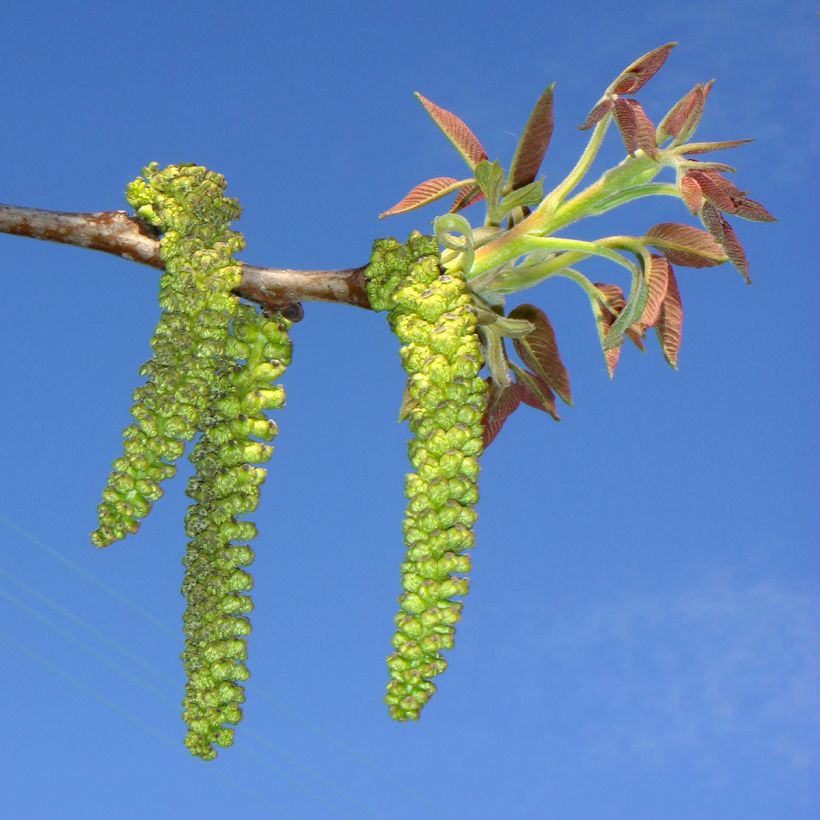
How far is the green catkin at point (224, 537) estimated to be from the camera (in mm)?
2473

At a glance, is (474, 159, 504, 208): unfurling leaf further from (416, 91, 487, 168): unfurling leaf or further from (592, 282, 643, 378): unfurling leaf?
(592, 282, 643, 378): unfurling leaf

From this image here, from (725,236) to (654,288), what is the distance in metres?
0.18

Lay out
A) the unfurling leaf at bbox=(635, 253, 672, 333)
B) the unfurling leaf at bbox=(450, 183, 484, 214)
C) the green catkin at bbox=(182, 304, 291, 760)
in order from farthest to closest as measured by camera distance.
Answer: the unfurling leaf at bbox=(450, 183, 484, 214) → the unfurling leaf at bbox=(635, 253, 672, 333) → the green catkin at bbox=(182, 304, 291, 760)

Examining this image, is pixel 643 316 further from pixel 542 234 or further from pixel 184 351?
pixel 184 351

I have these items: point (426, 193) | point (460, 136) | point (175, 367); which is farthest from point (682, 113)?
point (175, 367)

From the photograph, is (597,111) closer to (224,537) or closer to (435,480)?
(435,480)

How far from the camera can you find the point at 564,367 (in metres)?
2.94

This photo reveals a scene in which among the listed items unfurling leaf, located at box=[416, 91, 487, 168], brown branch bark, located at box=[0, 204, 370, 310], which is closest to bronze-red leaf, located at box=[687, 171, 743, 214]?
unfurling leaf, located at box=[416, 91, 487, 168]

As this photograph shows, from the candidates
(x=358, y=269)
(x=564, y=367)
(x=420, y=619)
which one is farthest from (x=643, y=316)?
(x=420, y=619)

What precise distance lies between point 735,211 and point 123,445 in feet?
4.38

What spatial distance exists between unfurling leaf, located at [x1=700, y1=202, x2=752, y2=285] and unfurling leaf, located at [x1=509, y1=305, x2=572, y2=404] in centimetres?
48

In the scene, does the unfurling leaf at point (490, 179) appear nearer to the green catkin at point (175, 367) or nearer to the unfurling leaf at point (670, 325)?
the unfurling leaf at point (670, 325)

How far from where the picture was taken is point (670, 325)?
106 inches

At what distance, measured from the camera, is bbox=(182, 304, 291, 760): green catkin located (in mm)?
2473
